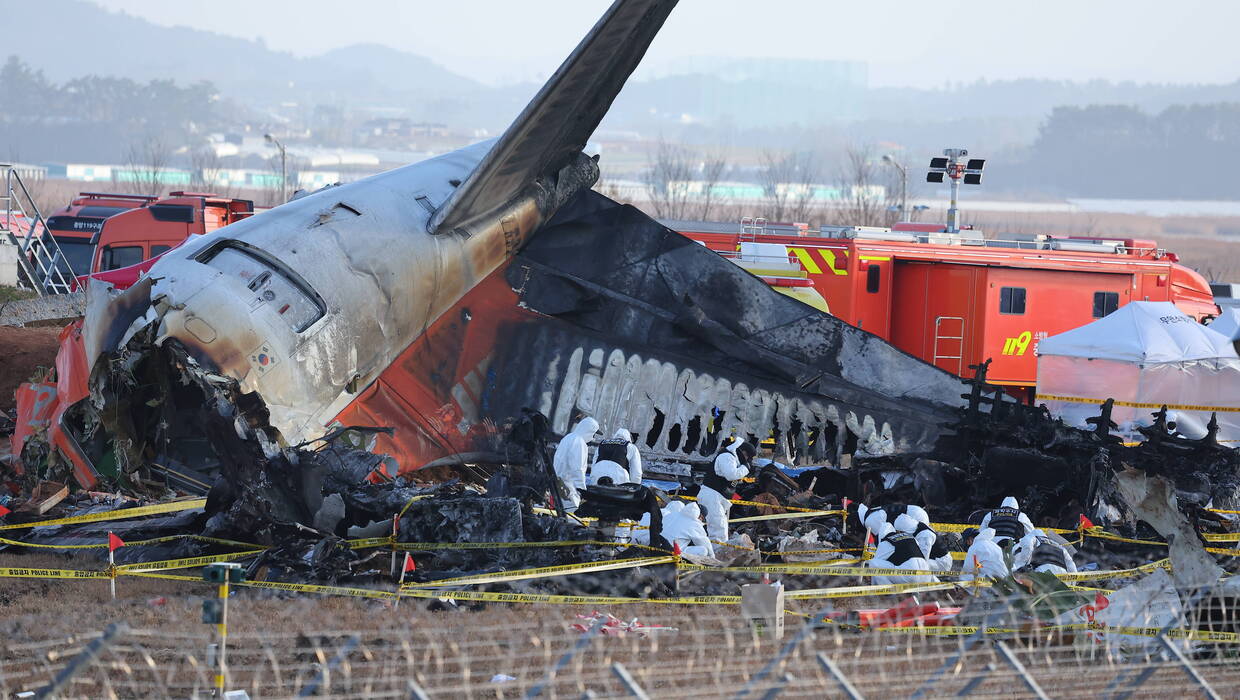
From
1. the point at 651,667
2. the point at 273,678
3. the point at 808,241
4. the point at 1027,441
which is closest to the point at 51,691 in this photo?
the point at 273,678

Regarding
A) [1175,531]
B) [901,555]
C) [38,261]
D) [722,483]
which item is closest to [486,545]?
[722,483]

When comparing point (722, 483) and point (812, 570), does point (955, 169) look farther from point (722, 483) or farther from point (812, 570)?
point (812, 570)

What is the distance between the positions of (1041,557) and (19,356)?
14.1 m

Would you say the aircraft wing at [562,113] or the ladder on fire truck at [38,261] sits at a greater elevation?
the aircraft wing at [562,113]

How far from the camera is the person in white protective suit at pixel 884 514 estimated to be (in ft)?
38.6

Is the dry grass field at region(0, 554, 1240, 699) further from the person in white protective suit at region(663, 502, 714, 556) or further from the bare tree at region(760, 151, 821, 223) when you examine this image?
the bare tree at region(760, 151, 821, 223)

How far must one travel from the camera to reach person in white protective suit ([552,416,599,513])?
12.4 metres

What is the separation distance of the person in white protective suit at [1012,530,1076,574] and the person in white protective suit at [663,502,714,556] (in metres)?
2.55

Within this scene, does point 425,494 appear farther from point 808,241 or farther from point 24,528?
point 808,241

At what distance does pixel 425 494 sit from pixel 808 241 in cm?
1558

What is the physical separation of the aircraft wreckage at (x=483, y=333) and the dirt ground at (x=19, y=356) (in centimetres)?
714

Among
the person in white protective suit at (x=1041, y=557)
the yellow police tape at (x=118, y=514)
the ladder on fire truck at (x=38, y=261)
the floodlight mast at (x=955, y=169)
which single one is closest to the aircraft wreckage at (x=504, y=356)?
the yellow police tape at (x=118, y=514)

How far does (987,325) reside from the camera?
2464 cm

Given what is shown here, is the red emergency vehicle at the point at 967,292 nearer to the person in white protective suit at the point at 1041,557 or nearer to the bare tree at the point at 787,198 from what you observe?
the person in white protective suit at the point at 1041,557
